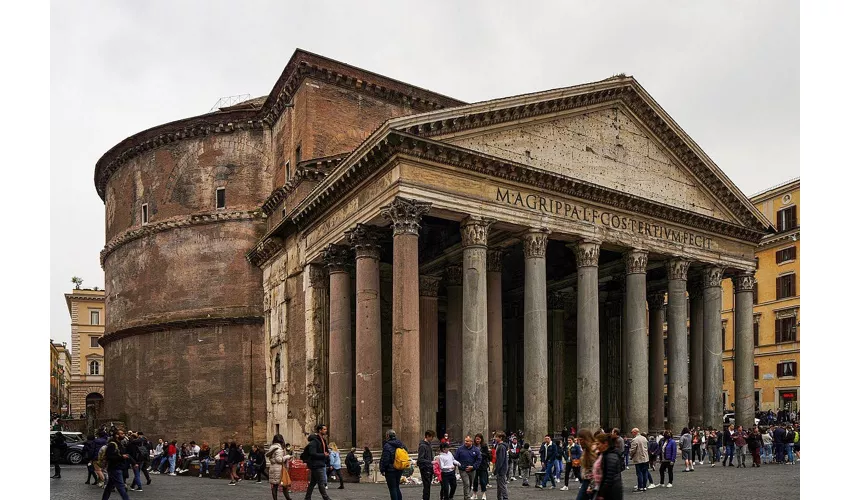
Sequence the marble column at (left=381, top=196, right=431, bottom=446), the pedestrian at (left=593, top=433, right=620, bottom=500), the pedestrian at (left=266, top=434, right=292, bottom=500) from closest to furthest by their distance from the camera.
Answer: the pedestrian at (left=593, top=433, right=620, bottom=500), the pedestrian at (left=266, top=434, right=292, bottom=500), the marble column at (left=381, top=196, right=431, bottom=446)

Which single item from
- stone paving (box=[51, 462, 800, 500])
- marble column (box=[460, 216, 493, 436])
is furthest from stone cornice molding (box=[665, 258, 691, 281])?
marble column (box=[460, 216, 493, 436])

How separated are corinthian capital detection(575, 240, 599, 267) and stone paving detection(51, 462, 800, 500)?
497cm

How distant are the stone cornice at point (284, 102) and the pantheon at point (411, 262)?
73mm

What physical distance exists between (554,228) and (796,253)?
1496 centimetres

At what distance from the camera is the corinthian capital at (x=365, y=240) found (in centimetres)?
1781

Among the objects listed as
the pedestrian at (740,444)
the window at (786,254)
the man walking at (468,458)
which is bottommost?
Result: the pedestrian at (740,444)

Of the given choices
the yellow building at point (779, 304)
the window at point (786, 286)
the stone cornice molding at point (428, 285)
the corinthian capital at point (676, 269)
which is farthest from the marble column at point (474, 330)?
the window at point (786, 286)

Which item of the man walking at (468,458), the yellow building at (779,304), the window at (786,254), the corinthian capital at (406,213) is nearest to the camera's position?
the man walking at (468,458)

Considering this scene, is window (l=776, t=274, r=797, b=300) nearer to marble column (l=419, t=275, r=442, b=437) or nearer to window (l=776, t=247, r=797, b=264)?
window (l=776, t=247, r=797, b=264)

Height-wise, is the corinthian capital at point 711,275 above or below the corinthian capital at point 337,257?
below

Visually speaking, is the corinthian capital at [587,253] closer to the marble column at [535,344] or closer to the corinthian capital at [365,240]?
the marble column at [535,344]

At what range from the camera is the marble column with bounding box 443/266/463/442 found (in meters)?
20.6

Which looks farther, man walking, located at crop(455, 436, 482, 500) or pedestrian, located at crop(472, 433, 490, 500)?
pedestrian, located at crop(472, 433, 490, 500)
